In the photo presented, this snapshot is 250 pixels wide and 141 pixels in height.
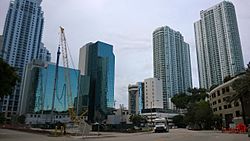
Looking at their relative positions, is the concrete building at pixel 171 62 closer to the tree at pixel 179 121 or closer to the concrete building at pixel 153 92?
the concrete building at pixel 153 92

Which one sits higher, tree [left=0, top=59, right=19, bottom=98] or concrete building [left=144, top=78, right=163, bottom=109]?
concrete building [left=144, top=78, right=163, bottom=109]

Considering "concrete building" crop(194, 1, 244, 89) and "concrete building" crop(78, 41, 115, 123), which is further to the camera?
"concrete building" crop(78, 41, 115, 123)

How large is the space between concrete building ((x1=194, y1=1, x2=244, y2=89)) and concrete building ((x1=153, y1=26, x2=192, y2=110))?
3840cm

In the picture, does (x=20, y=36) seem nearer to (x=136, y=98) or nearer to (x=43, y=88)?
(x=43, y=88)

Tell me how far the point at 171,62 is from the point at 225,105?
8689 centimetres

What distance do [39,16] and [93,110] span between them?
3384 inches

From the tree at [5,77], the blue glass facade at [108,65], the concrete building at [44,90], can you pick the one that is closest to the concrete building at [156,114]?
the blue glass facade at [108,65]

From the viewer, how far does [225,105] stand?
7225 cm

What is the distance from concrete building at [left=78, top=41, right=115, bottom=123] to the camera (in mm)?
162625

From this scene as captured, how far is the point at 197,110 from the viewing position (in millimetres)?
70438

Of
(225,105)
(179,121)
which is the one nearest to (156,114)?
(179,121)

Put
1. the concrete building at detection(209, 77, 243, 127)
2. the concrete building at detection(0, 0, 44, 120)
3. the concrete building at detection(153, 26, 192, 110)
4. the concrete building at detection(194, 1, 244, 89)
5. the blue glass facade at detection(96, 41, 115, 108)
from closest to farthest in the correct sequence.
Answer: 1. the concrete building at detection(209, 77, 243, 127)
2. the concrete building at detection(194, 1, 244, 89)
3. the concrete building at detection(153, 26, 192, 110)
4. the blue glass facade at detection(96, 41, 115, 108)
5. the concrete building at detection(0, 0, 44, 120)

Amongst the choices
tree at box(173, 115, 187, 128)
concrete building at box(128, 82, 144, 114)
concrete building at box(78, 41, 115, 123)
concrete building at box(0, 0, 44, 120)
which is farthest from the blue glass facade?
tree at box(173, 115, 187, 128)

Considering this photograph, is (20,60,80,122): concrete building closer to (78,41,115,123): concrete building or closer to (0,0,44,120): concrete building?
(78,41,115,123): concrete building
